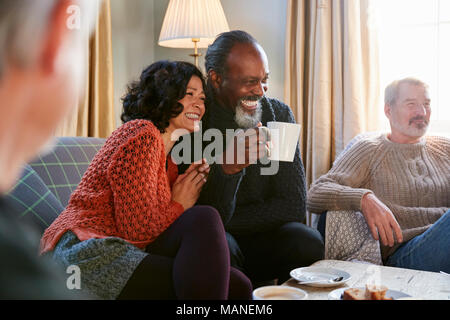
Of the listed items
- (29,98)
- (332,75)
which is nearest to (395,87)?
(332,75)

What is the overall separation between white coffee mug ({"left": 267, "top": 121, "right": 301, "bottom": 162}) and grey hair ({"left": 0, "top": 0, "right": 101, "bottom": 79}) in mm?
1160

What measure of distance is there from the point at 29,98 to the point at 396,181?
6.29ft

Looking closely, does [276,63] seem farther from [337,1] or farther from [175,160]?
[175,160]

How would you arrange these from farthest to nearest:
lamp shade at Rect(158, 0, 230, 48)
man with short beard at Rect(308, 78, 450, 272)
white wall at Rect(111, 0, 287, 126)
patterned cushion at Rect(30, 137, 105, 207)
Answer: white wall at Rect(111, 0, 287, 126)
lamp shade at Rect(158, 0, 230, 48)
man with short beard at Rect(308, 78, 450, 272)
patterned cushion at Rect(30, 137, 105, 207)

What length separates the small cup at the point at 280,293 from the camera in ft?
3.89

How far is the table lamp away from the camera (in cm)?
260

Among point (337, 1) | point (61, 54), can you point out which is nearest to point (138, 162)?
point (61, 54)

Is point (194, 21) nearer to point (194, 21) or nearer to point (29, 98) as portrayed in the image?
point (194, 21)

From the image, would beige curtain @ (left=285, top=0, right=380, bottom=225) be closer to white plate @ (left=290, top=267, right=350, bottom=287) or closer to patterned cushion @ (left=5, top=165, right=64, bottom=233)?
white plate @ (left=290, top=267, right=350, bottom=287)

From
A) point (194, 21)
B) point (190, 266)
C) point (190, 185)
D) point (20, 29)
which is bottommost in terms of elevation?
point (190, 266)

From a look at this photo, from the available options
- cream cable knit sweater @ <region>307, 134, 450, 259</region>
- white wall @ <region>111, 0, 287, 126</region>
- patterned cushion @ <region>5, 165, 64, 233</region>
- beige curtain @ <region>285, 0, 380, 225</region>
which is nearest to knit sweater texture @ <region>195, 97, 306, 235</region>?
cream cable knit sweater @ <region>307, 134, 450, 259</region>

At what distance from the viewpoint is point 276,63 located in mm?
3006

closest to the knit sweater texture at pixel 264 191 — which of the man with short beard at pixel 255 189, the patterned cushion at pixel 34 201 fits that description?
the man with short beard at pixel 255 189

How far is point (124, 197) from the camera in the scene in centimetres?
121
